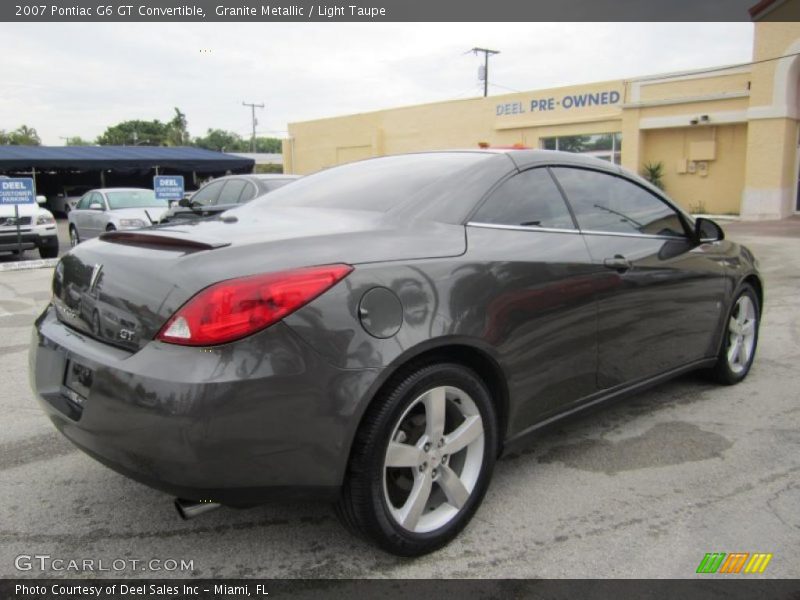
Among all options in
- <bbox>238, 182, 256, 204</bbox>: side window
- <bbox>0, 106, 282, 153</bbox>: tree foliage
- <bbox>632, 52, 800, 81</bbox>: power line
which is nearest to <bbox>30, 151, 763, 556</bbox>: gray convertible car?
<bbox>238, 182, 256, 204</bbox>: side window

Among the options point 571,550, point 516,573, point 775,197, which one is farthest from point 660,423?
point 775,197

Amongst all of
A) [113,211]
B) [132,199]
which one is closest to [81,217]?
[132,199]

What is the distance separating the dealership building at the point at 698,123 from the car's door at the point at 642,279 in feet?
48.0

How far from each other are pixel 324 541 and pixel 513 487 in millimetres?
967

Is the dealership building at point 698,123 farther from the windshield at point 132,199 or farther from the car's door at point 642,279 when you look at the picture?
the car's door at point 642,279

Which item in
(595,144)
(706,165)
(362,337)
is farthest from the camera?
(595,144)

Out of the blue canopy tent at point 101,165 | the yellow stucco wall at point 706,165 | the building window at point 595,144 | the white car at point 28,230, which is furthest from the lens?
the blue canopy tent at point 101,165

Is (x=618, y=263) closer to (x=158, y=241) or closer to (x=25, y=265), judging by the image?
(x=158, y=241)

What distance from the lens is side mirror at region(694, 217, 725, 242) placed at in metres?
4.09

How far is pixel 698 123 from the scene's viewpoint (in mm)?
20125

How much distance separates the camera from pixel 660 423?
3.94 m

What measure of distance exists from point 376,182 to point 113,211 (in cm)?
1222

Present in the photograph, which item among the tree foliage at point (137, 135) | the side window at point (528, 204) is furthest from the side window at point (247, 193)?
the tree foliage at point (137, 135)

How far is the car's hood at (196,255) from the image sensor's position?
2.23 metres
